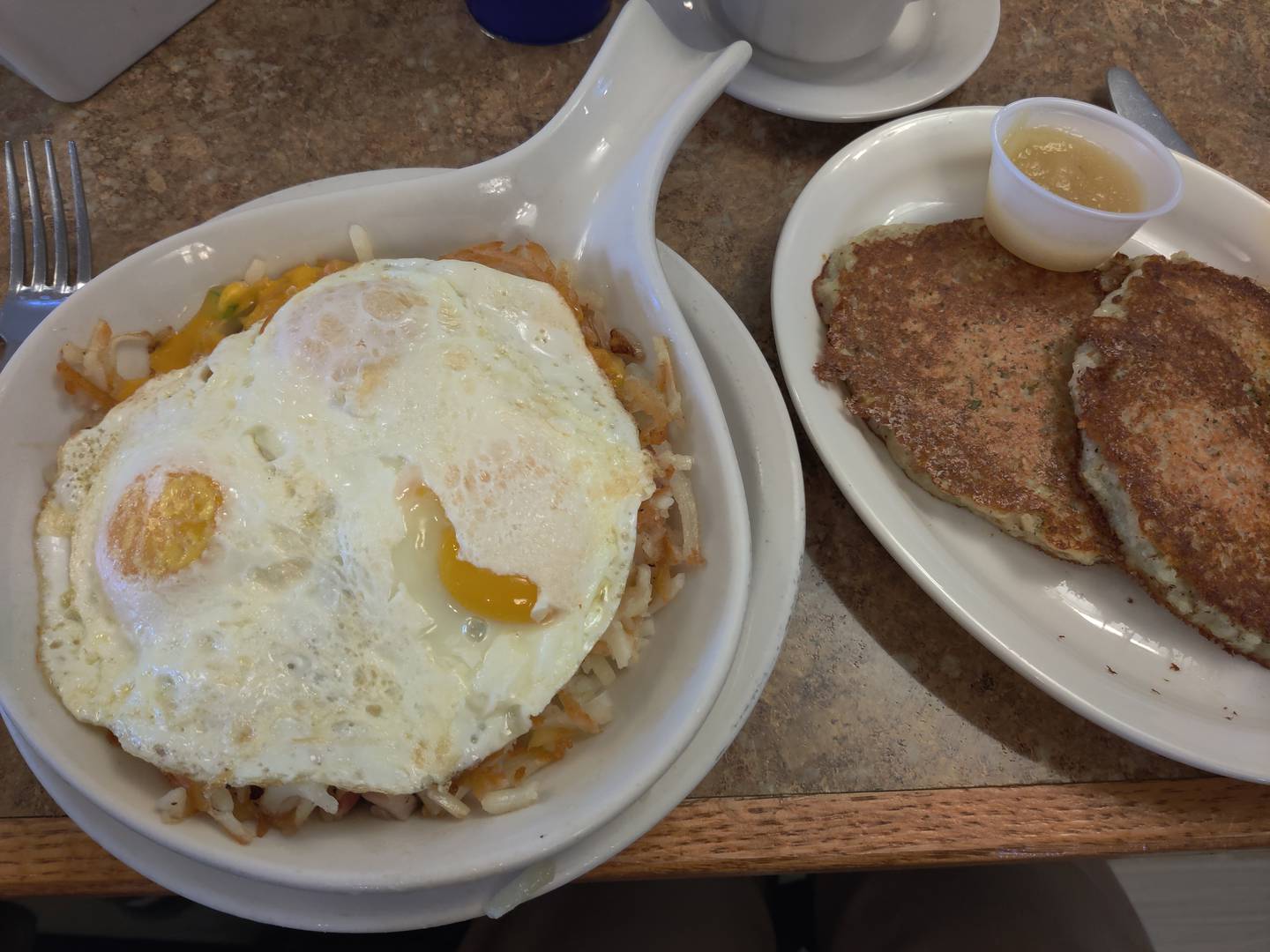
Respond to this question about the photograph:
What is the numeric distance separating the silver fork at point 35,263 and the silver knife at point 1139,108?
2520mm

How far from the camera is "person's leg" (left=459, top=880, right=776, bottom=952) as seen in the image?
188cm

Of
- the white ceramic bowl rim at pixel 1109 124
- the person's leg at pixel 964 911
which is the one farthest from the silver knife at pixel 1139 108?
the person's leg at pixel 964 911

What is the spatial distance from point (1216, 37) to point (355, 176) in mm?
2514

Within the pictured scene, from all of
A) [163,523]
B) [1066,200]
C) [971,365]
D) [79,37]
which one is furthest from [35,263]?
[1066,200]

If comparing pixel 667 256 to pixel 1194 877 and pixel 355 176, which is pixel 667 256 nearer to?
pixel 355 176

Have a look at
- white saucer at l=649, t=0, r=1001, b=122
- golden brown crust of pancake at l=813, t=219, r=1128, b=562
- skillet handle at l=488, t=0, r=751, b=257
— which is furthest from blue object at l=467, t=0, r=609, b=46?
golden brown crust of pancake at l=813, t=219, r=1128, b=562

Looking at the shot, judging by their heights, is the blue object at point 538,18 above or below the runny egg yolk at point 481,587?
above

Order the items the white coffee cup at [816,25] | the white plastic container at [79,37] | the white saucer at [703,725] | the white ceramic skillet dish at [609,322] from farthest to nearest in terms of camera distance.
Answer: the white coffee cup at [816,25] < the white plastic container at [79,37] < the white saucer at [703,725] < the white ceramic skillet dish at [609,322]

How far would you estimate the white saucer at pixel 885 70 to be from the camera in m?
1.92

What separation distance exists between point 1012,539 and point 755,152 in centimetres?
115

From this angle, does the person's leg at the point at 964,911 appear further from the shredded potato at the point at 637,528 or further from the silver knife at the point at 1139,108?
the silver knife at the point at 1139,108

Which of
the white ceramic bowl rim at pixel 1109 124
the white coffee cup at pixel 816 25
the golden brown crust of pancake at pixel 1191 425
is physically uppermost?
the white coffee cup at pixel 816 25

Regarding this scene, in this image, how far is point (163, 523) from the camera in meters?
1.10

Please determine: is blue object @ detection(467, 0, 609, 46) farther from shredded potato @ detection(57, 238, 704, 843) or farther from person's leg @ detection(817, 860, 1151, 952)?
person's leg @ detection(817, 860, 1151, 952)
